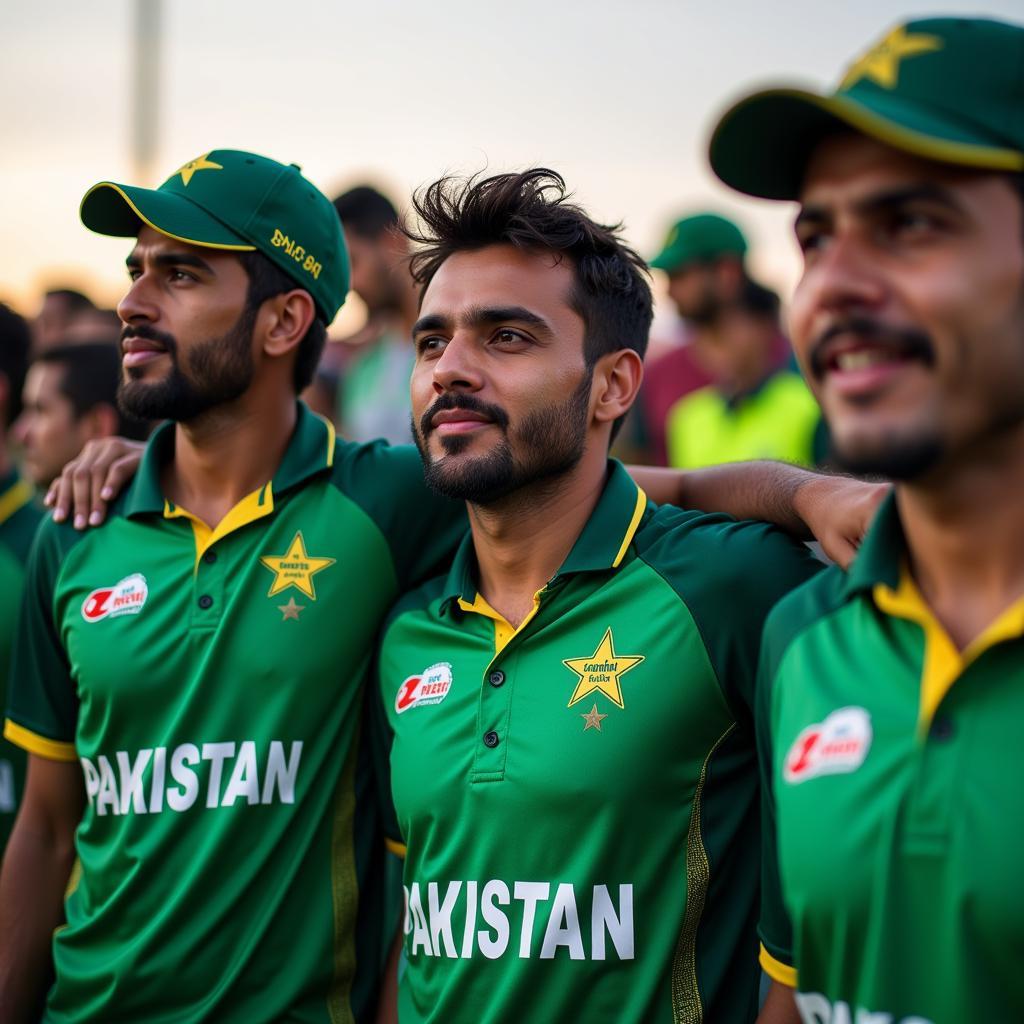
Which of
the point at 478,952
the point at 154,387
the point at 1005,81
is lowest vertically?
the point at 478,952

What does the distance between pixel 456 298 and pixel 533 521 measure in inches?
22.9

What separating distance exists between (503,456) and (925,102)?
51.9 inches

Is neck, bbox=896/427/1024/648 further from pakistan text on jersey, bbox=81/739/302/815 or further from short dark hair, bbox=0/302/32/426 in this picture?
short dark hair, bbox=0/302/32/426

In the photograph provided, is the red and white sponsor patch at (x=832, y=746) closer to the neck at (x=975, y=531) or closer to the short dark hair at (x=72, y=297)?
the neck at (x=975, y=531)

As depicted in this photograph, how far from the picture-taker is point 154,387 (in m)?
3.46

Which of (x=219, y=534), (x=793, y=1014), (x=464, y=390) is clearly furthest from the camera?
(x=219, y=534)

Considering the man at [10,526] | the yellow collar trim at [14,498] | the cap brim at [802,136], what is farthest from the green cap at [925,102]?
the yellow collar trim at [14,498]

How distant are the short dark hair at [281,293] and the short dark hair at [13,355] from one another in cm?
165

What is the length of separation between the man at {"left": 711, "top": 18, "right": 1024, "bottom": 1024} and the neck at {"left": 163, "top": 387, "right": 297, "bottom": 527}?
1897 millimetres

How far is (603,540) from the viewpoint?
2908 mm

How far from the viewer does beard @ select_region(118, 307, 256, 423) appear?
3455 mm

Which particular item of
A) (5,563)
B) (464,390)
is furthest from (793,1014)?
(5,563)

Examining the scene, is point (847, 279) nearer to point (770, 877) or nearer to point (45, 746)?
point (770, 877)

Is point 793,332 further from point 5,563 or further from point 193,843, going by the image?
point 5,563
